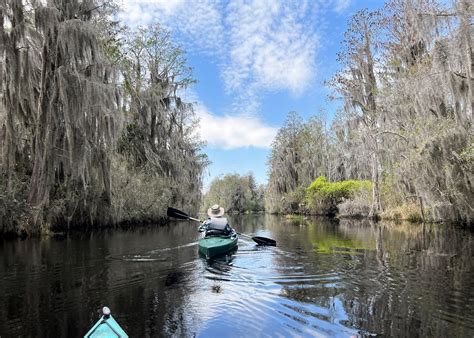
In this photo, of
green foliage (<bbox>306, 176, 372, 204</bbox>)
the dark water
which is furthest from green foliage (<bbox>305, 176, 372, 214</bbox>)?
the dark water

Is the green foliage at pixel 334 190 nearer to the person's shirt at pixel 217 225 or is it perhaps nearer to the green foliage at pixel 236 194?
the person's shirt at pixel 217 225

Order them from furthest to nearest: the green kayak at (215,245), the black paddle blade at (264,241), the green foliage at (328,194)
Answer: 1. the green foliage at (328,194)
2. the black paddle blade at (264,241)
3. the green kayak at (215,245)

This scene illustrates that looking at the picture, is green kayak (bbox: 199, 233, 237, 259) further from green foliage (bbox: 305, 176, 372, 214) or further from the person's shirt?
green foliage (bbox: 305, 176, 372, 214)

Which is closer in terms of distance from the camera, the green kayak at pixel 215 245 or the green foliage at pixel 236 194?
the green kayak at pixel 215 245

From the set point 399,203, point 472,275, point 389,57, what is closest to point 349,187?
point 399,203

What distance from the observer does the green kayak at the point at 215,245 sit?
11.3 meters

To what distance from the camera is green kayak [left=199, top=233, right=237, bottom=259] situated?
11.3 metres

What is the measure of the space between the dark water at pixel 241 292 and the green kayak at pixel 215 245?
38 centimetres

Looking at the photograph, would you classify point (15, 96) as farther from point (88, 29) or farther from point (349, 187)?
point (349, 187)

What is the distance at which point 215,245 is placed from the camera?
1145 centimetres

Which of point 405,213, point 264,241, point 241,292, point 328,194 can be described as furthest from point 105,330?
point 328,194

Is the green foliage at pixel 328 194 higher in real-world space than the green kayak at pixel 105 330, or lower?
higher

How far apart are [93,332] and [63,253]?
28.7 ft

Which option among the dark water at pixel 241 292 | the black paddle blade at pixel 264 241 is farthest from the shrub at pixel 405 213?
the black paddle blade at pixel 264 241
